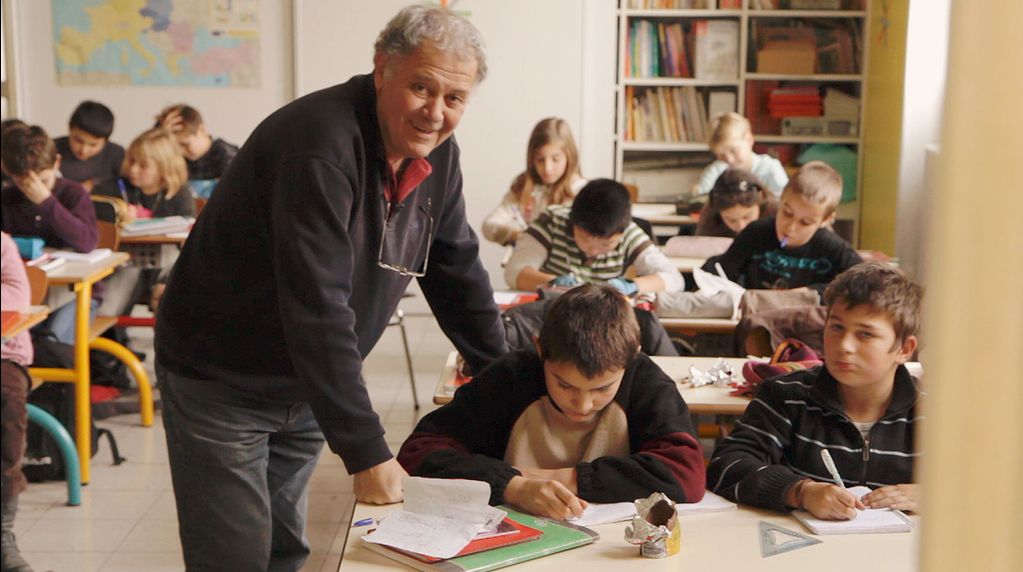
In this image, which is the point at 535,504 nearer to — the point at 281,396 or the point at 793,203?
the point at 281,396

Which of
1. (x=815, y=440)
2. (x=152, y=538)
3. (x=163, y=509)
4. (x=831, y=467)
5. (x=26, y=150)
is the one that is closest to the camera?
(x=831, y=467)

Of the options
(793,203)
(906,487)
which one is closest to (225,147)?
(793,203)

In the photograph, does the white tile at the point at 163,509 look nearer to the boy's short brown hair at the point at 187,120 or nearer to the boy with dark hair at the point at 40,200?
the boy with dark hair at the point at 40,200

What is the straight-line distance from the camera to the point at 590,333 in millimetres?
1983

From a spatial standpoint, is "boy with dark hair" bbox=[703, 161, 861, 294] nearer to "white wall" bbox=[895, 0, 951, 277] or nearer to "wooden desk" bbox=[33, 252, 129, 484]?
"white wall" bbox=[895, 0, 951, 277]

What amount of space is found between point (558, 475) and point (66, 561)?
1975 mm

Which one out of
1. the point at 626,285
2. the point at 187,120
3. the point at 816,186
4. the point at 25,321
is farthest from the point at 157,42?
the point at 816,186

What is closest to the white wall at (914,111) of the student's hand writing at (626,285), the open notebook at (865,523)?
the student's hand writing at (626,285)

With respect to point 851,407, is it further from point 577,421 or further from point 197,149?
point 197,149

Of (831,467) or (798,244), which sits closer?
(831,467)

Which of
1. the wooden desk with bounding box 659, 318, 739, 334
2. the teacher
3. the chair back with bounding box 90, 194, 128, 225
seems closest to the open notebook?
the teacher

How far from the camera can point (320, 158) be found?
5.32 feet

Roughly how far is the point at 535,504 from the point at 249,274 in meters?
0.58

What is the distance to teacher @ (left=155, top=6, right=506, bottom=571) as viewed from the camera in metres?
1.60
